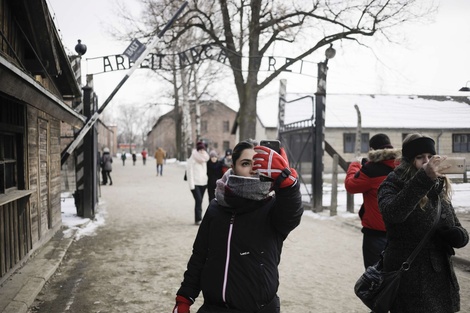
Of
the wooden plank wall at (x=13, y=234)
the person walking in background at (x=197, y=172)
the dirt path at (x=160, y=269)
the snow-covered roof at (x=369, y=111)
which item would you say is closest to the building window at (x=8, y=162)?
the wooden plank wall at (x=13, y=234)

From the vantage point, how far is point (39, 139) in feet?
24.2

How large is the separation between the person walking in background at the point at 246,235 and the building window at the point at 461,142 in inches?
325

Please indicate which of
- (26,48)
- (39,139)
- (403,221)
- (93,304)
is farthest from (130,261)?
(403,221)

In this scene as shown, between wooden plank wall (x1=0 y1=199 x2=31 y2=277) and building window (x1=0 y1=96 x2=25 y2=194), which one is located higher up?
building window (x1=0 y1=96 x2=25 y2=194)

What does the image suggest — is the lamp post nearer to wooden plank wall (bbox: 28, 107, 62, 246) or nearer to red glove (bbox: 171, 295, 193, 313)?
wooden plank wall (bbox: 28, 107, 62, 246)

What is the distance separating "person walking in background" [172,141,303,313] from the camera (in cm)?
240

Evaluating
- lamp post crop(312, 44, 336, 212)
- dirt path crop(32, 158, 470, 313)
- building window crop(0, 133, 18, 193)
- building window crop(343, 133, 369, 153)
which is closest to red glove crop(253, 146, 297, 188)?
dirt path crop(32, 158, 470, 313)

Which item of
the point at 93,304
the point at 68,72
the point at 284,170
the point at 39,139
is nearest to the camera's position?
the point at 284,170

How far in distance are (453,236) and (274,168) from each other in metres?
1.28

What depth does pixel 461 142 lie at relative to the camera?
33.9 ft

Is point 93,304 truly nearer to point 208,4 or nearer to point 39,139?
point 39,139

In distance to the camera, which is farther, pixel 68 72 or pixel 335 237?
pixel 335 237

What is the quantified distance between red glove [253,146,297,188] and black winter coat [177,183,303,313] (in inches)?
2.1

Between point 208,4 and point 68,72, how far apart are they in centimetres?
1121
